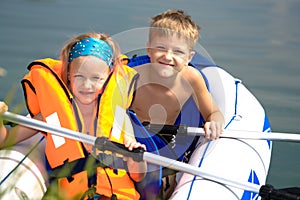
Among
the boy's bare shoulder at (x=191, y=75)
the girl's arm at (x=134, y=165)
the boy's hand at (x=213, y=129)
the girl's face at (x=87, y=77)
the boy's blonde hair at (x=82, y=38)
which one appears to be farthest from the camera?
the boy's bare shoulder at (x=191, y=75)

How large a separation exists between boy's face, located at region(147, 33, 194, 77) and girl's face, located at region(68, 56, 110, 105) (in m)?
0.33

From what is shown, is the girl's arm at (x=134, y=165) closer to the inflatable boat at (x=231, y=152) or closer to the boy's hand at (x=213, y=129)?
the inflatable boat at (x=231, y=152)

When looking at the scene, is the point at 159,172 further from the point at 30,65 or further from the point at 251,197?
the point at 30,65

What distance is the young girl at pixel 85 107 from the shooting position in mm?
3016

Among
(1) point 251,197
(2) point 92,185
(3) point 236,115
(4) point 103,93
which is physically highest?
(3) point 236,115

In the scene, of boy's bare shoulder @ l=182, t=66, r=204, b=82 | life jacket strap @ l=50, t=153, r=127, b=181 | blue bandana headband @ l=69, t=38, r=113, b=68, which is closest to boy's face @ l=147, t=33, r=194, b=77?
boy's bare shoulder @ l=182, t=66, r=204, b=82

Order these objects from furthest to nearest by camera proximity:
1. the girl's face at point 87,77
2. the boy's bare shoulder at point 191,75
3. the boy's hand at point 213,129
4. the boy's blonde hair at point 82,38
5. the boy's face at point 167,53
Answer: the boy's bare shoulder at point 191,75 < the boy's hand at point 213,129 < the boy's face at point 167,53 < the boy's blonde hair at point 82,38 < the girl's face at point 87,77

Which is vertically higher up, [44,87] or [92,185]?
[44,87]

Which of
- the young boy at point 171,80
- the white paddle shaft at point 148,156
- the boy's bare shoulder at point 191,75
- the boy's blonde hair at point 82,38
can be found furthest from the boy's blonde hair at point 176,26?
the white paddle shaft at point 148,156

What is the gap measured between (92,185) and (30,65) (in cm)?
82

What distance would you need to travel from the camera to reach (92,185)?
118 inches

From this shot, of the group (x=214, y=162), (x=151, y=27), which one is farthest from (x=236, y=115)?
(x=151, y=27)

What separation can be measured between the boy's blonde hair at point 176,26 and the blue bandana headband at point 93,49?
345mm

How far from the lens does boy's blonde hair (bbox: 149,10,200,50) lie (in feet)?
11.3
